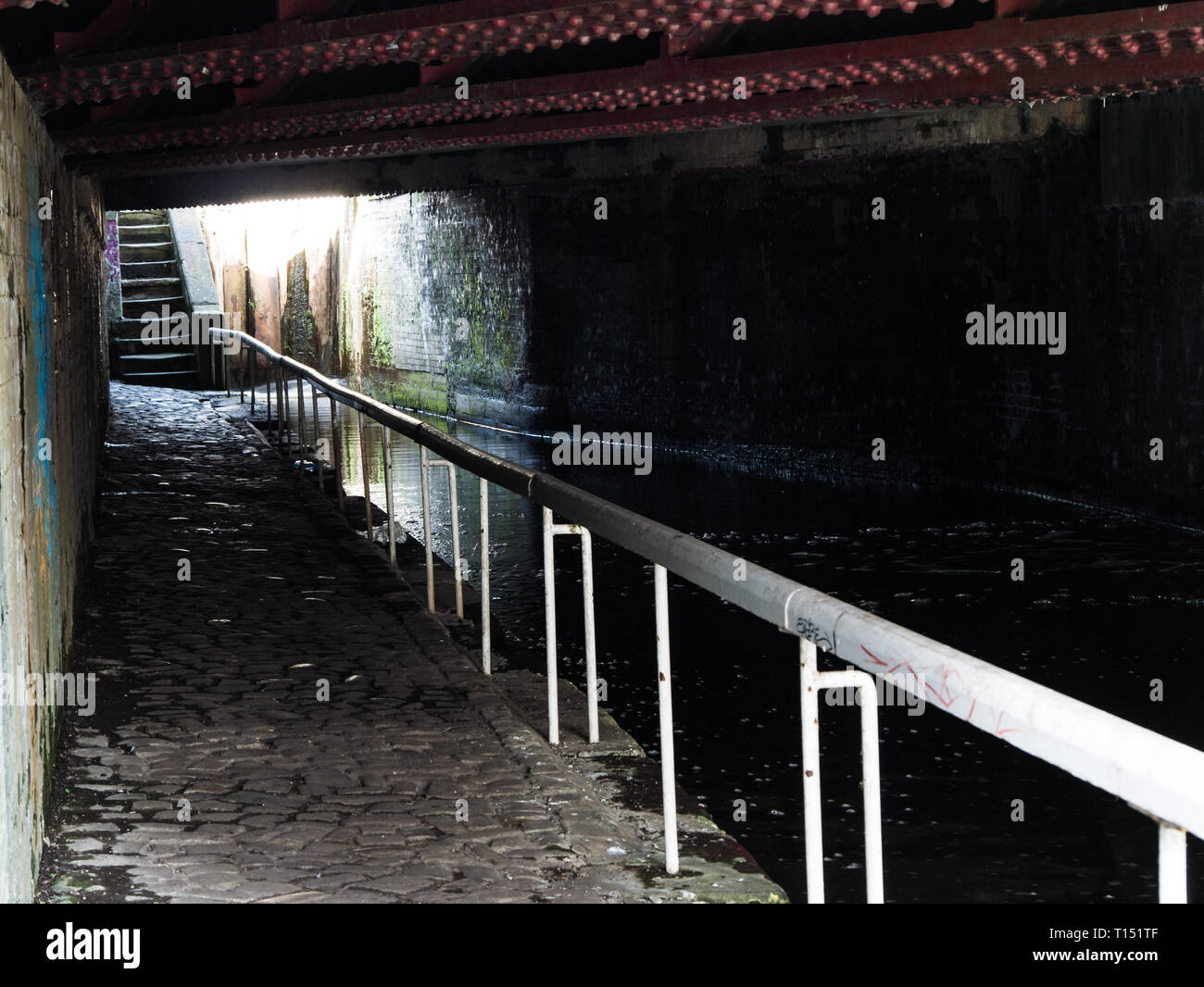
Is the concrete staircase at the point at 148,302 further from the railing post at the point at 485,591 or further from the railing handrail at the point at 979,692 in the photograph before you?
the railing handrail at the point at 979,692

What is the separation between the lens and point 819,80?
287 inches

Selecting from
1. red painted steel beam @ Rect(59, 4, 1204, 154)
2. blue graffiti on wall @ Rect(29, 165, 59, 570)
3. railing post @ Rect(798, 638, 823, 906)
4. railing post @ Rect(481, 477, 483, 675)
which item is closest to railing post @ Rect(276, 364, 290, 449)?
red painted steel beam @ Rect(59, 4, 1204, 154)

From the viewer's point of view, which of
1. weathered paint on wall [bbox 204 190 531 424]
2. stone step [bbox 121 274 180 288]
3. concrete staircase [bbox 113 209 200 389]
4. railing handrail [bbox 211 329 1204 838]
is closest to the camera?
railing handrail [bbox 211 329 1204 838]

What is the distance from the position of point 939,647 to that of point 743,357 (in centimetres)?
1303

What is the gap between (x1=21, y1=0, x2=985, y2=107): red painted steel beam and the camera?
18.4 ft

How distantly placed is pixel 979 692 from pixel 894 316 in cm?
1155

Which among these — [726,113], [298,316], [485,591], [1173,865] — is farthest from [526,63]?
[298,316]

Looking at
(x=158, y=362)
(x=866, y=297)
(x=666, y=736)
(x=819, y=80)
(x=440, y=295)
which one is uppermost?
(x=819, y=80)

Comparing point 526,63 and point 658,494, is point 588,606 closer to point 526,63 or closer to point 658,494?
point 526,63

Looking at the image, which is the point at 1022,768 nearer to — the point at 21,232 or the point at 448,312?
the point at 21,232

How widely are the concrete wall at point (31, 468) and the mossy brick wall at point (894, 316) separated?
7419mm

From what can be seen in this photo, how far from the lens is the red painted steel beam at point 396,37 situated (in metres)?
5.60

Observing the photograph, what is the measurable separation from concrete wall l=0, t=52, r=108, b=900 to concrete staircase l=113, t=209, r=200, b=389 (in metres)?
14.7

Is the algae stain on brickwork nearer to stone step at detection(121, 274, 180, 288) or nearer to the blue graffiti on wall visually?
stone step at detection(121, 274, 180, 288)
